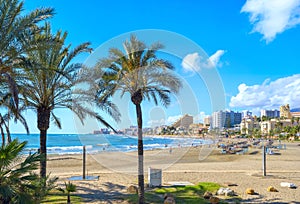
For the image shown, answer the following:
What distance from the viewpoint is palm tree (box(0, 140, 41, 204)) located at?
537 centimetres

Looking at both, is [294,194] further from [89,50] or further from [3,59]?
[3,59]

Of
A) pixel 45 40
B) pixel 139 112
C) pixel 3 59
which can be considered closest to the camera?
pixel 3 59

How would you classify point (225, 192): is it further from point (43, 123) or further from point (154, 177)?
point (43, 123)

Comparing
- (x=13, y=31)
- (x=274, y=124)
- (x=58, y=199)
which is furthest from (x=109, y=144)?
(x=274, y=124)

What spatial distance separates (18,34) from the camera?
27.0 feet

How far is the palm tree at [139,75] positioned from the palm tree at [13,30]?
2.41 meters

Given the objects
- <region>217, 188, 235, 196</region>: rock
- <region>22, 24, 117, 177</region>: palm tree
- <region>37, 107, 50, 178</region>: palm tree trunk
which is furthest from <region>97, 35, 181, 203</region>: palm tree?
<region>217, 188, 235, 196</region>: rock

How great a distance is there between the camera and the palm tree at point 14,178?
5.37 m

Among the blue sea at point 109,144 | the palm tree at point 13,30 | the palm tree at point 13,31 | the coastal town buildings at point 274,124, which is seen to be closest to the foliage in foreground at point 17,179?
the palm tree at point 13,31

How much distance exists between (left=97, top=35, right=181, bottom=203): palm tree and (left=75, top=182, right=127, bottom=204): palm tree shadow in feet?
5.36

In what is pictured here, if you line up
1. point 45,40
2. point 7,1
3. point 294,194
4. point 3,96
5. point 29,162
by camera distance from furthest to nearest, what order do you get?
point 294,194 → point 3,96 → point 45,40 → point 7,1 → point 29,162

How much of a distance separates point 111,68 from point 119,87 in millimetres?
719

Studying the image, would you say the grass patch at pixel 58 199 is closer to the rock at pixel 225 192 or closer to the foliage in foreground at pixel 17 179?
the foliage in foreground at pixel 17 179

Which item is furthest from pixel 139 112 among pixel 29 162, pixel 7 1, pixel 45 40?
pixel 7 1
